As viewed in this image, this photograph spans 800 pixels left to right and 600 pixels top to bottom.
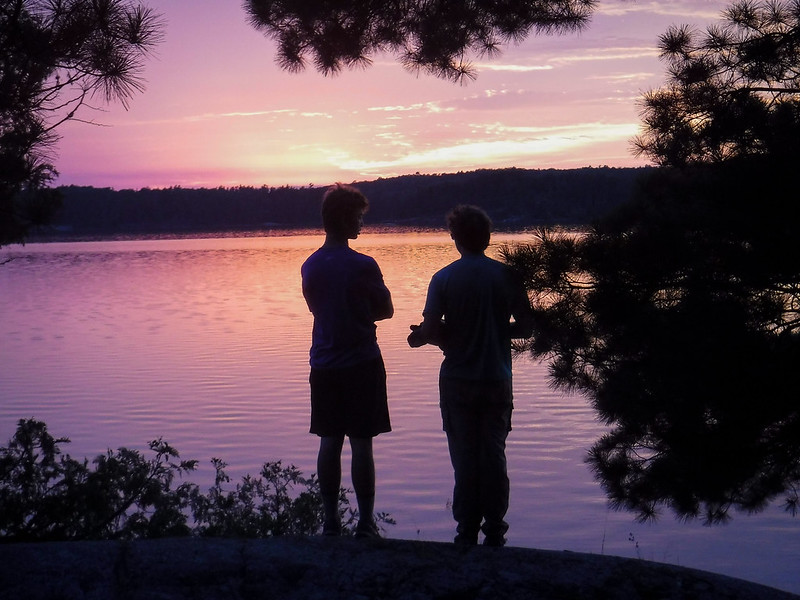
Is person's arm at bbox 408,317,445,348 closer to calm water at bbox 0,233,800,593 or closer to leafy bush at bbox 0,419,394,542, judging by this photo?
leafy bush at bbox 0,419,394,542

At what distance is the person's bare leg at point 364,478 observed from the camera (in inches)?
191

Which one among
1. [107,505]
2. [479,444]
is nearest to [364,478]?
[479,444]

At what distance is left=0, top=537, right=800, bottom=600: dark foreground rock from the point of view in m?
4.29

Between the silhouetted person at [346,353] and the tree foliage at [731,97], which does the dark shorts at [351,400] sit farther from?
the tree foliage at [731,97]

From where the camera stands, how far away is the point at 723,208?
6.11 m

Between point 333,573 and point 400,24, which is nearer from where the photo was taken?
point 333,573

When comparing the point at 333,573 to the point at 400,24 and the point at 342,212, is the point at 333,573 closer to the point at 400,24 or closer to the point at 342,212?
the point at 342,212

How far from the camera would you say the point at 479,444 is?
4867 mm

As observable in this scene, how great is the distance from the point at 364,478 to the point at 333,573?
0.60 meters

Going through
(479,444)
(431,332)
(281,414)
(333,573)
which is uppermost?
(431,332)

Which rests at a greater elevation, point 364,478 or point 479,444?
point 479,444

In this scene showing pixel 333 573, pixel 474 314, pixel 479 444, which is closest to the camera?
pixel 333 573

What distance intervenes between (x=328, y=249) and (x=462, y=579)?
1627 mm

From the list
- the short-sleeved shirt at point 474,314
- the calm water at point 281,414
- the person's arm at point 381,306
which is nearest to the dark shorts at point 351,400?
the person's arm at point 381,306
